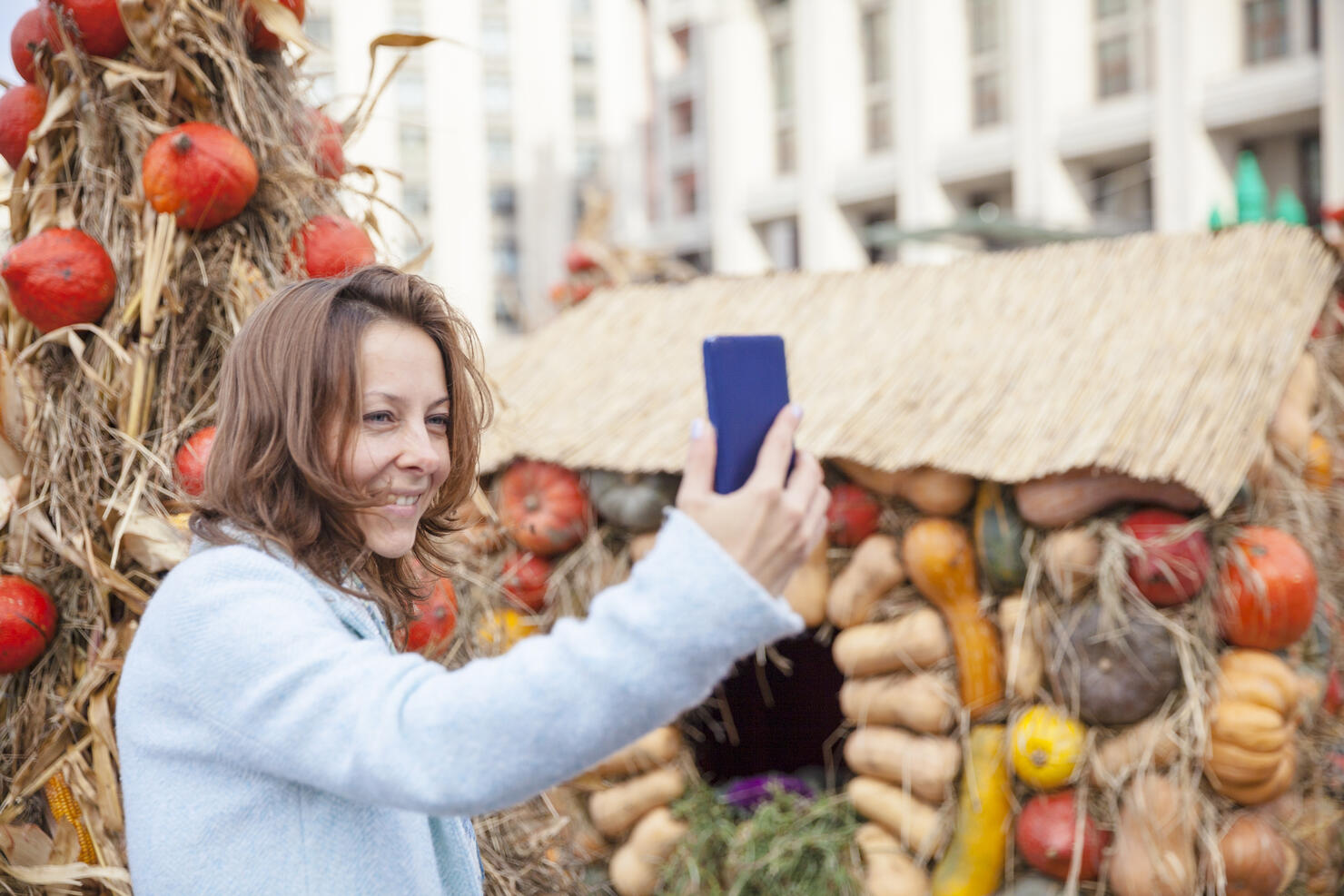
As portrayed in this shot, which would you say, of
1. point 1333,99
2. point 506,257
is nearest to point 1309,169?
point 1333,99

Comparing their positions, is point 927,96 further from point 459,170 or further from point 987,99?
point 459,170

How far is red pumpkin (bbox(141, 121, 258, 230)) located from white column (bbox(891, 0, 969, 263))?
51.2ft

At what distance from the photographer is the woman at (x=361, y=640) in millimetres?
916

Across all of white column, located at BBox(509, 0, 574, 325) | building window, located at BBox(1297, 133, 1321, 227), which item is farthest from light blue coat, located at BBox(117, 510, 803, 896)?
white column, located at BBox(509, 0, 574, 325)

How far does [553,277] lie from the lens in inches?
1513

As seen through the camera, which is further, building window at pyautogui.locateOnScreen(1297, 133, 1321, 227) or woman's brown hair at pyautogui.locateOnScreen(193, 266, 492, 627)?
building window at pyautogui.locateOnScreen(1297, 133, 1321, 227)

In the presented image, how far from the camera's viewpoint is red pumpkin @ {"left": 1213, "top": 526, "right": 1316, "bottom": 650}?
3.33 meters

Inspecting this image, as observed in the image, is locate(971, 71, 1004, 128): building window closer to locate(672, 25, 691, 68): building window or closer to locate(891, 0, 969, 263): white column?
locate(891, 0, 969, 263): white column

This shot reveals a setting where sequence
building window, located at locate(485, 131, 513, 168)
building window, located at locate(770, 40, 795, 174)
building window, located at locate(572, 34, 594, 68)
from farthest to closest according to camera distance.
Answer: building window, located at locate(572, 34, 594, 68), building window, located at locate(485, 131, 513, 168), building window, located at locate(770, 40, 795, 174)

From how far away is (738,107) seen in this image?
68.3ft

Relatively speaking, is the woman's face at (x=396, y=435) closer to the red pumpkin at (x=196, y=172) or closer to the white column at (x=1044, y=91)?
the red pumpkin at (x=196, y=172)

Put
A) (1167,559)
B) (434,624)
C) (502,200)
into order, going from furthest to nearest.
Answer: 1. (502,200)
2. (1167,559)
3. (434,624)

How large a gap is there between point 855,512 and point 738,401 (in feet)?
9.98

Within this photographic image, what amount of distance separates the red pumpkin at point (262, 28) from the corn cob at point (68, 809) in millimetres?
1441
